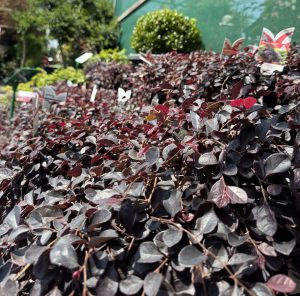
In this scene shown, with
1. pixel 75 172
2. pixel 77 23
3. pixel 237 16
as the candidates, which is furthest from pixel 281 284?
pixel 77 23

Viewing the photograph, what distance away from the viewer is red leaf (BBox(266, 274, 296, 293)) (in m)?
0.79

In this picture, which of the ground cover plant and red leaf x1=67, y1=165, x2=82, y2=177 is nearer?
the ground cover plant

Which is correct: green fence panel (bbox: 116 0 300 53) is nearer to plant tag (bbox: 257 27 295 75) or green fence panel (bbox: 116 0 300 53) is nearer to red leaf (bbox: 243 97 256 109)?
plant tag (bbox: 257 27 295 75)

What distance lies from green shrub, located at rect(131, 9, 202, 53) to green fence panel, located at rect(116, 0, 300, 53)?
25 cm

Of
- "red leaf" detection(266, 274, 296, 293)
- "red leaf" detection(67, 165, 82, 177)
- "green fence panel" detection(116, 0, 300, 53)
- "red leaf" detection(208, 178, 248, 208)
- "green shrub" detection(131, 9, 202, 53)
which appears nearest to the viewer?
"red leaf" detection(266, 274, 296, 293)

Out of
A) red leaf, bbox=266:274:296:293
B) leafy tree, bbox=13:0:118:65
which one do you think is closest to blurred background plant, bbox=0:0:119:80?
leafy tree, bbox=13:0:118:65

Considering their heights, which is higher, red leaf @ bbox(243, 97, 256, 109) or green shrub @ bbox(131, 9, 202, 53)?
green shrub @ bbox(131, 9, 202, 53)

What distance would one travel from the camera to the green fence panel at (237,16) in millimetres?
5012

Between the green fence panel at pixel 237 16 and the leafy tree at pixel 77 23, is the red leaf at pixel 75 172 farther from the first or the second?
the leafy tree at pixel 77 23

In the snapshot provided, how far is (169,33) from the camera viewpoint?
6766 millimetres

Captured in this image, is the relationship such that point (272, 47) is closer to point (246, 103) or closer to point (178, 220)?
point (246, 103)

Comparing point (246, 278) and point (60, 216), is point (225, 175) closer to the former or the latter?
point (246, 278)

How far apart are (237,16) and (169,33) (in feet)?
4.44

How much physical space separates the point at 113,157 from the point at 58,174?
0.78 ft
